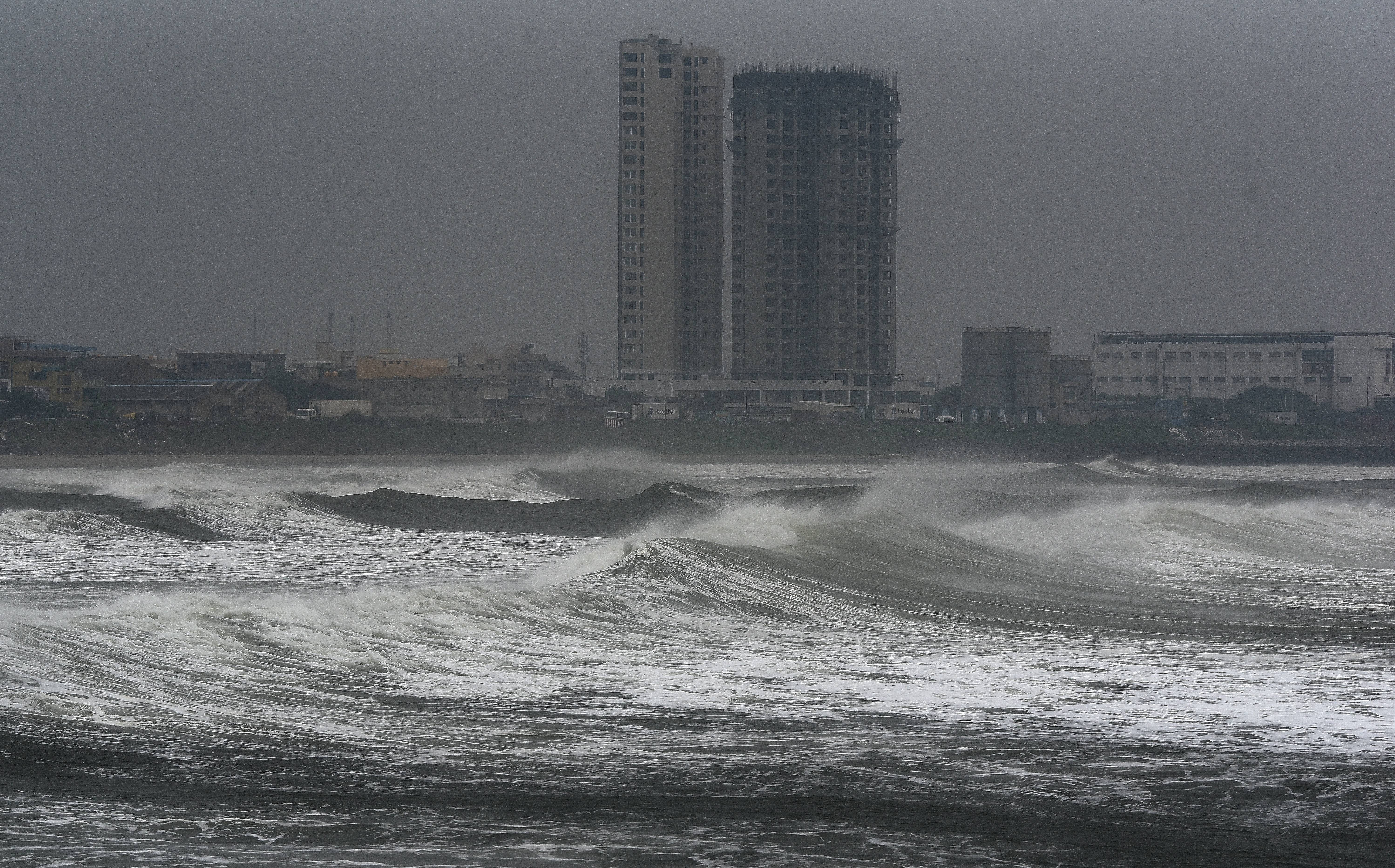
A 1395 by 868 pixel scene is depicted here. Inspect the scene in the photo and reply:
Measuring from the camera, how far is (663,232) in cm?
14888

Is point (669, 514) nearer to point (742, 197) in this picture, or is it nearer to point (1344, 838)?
point (1344, 838)

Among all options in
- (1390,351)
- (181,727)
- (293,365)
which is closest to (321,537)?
(181,727)

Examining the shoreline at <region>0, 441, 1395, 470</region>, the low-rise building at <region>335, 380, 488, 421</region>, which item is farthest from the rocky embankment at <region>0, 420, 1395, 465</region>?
the low-rise building at <region>335, 380, 488, 421</region>

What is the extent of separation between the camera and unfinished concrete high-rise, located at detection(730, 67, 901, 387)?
146 meters

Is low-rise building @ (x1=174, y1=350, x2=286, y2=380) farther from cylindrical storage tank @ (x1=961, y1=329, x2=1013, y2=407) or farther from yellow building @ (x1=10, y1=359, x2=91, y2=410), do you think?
cylindrical storage tank @ (x1=961, y1=329, x2=1013, y2=407)

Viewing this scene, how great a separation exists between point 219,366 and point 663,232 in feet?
149

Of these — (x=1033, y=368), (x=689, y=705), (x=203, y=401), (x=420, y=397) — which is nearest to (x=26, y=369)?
(x=203, y=401)

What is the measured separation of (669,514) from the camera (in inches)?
1572

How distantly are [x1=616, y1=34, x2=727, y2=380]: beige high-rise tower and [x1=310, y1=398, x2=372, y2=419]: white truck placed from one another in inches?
1478

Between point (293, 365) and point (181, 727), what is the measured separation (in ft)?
448

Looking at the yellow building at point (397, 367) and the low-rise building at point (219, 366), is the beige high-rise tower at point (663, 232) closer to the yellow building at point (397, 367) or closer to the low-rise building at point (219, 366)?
the yellow building at point (397, 367)

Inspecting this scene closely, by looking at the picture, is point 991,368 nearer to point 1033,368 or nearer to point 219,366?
point 1033,368

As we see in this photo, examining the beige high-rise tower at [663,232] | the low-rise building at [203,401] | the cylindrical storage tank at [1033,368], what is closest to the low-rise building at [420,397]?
the low-rise building at [203,401]

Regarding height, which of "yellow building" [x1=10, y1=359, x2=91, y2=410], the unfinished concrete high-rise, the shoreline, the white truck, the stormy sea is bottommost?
the shoreline
